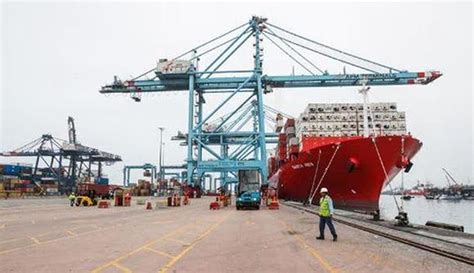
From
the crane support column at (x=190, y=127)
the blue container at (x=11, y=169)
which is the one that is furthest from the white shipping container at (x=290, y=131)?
the blue container at (x=11, y=169)

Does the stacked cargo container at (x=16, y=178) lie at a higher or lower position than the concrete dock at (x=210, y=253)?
→ higher

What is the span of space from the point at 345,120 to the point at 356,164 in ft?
33.5

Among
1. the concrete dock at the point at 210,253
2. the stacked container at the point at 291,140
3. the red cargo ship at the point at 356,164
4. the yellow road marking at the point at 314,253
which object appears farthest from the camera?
the stacked container at the point at 291,140

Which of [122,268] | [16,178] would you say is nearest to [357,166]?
[122,268]

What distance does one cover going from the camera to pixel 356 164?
28406 millimetres

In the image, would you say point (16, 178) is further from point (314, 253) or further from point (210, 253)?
point (314, 253)

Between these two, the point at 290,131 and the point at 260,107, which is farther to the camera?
the point at 260,107

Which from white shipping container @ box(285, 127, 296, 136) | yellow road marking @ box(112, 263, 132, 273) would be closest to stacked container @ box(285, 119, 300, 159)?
white shipping container @ box(285, 127, 296, 136)

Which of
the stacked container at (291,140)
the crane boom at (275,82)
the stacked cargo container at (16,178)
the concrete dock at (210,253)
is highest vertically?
the crane boom at (275,82)

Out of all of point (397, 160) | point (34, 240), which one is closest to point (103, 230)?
point (34, 240)

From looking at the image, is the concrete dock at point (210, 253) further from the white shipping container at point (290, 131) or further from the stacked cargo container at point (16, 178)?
the stacked cargo container at point (16, 178)

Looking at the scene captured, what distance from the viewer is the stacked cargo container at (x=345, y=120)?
120 feet

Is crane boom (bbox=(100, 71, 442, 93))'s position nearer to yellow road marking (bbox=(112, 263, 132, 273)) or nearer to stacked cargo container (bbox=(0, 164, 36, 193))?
yellow road marking (bbox=(112, 263, 132, 273))

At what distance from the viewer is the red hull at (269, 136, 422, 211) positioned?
27.3m
